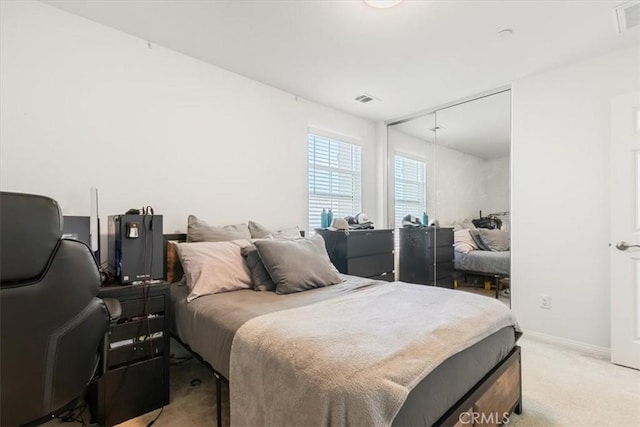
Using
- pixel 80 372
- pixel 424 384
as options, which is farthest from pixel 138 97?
pixel 424 384

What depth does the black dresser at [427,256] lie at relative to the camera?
3904 mm

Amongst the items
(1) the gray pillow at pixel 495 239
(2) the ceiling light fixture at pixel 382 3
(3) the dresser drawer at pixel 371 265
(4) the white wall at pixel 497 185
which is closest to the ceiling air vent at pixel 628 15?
(4) the white wall at pixel 497 185

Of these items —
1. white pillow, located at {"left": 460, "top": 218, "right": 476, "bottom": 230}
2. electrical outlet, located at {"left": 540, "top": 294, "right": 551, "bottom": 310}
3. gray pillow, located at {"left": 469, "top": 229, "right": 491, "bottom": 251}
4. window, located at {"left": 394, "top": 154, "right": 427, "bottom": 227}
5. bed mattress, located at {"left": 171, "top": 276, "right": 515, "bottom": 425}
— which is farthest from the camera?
window, located at {"left": 394, "top": 154, "right": 427, "bottom": 227}

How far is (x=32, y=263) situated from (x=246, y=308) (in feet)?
3.06

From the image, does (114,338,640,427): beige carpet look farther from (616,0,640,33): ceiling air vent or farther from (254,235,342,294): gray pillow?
(616,0,640,33): ceiling air vent

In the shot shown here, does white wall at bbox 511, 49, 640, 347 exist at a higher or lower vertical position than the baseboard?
higher

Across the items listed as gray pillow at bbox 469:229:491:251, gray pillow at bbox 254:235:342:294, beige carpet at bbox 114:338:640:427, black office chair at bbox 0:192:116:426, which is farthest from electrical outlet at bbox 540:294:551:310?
black office chair at bbox 0:192:116:426

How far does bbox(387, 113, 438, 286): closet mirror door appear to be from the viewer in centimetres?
406

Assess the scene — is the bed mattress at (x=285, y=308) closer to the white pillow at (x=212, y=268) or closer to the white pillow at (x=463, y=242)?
the white pillow at (x=212, y=268)

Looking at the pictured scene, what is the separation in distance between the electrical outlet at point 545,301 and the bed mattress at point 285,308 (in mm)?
1545

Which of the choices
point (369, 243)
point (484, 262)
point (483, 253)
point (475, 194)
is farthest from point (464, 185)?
point (369, 243)

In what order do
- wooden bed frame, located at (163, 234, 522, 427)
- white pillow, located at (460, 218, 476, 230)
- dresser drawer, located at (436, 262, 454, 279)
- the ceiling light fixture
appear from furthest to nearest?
dresser drawer, located at (436, 262, 454, 279) → white pillow, located at (460, 218, 476, 230) → the ceiling light fixture → wooden bed frame, located at (163, 234, 522, 427)

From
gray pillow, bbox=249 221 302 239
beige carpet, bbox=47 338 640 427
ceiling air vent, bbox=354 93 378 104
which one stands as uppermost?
ceiling air vent, bbox=354 93 378 104

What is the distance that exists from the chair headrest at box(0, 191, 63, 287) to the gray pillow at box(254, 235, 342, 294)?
1.27m
